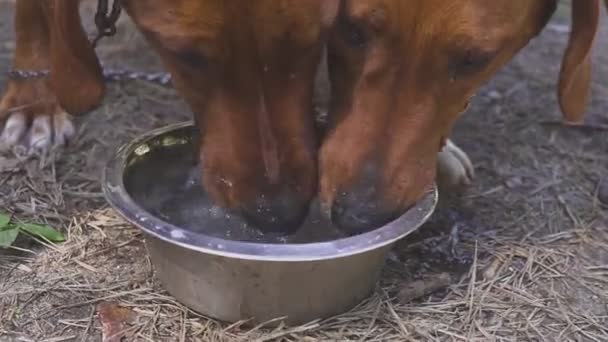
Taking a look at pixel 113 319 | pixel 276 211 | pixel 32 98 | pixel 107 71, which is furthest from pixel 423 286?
pixel 107 71

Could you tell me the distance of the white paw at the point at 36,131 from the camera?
122 inches

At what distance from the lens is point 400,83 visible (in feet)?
7.54

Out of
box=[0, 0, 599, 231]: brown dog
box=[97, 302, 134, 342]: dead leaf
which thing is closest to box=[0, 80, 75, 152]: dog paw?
box=[0, 0, 599, 231]: brown dog

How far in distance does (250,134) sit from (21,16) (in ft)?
4.25

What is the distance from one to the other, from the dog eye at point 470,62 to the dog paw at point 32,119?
4.93ft

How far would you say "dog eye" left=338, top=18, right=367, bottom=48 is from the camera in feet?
7.57

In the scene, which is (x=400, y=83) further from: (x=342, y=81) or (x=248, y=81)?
(x=248, y=81)

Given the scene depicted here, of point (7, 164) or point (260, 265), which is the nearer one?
point (260, 265)

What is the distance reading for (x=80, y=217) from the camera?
2789 mm

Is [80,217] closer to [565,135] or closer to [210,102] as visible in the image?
[210,102]

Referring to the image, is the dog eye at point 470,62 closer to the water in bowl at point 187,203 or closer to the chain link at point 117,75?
the water in bowl at point 187,203

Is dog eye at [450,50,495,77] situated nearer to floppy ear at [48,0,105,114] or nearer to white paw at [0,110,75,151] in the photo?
floppy ear at [48,0,105,114]

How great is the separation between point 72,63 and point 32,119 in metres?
0.73

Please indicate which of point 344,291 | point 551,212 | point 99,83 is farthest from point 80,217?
point 551,212
